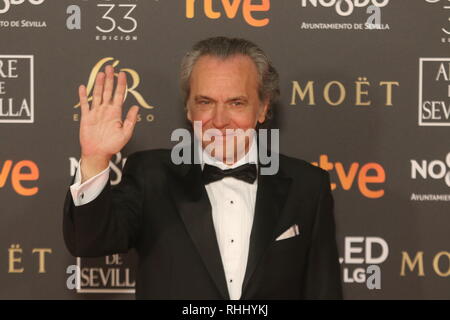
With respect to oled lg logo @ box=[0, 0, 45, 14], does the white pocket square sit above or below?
below

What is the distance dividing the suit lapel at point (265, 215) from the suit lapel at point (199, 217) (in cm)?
11

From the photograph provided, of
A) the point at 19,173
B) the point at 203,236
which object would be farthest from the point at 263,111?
the point at 19,173

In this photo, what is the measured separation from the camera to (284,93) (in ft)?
8.48

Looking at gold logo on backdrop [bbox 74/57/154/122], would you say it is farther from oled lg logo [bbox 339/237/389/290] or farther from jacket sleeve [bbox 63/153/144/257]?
oled lg logo [bbox 339/237/389/290]

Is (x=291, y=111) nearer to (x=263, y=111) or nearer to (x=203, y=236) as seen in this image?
(x=263, y=111)

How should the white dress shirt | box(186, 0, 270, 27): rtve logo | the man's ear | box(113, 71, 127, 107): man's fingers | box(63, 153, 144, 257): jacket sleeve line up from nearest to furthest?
1. box(63, 153, 144, 257): jacket sleeve
2. box(113, 71, 127, 107): man's fingers
3. the white dress shirt
4. the man's ear
5. box(186, 0, 270, 27): rtve logo

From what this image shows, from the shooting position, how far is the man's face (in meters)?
2.21

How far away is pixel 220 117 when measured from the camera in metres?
2.19

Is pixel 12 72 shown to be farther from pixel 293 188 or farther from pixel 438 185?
pixel 438 185

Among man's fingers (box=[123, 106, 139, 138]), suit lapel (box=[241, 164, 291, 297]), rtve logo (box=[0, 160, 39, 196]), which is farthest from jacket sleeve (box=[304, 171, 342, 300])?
rtve logo (box=[0, 160, 39, 196])

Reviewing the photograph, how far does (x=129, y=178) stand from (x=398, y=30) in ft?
4.08

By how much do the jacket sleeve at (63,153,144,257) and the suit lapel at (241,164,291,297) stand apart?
1.34 ft

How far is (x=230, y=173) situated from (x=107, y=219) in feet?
1.60
